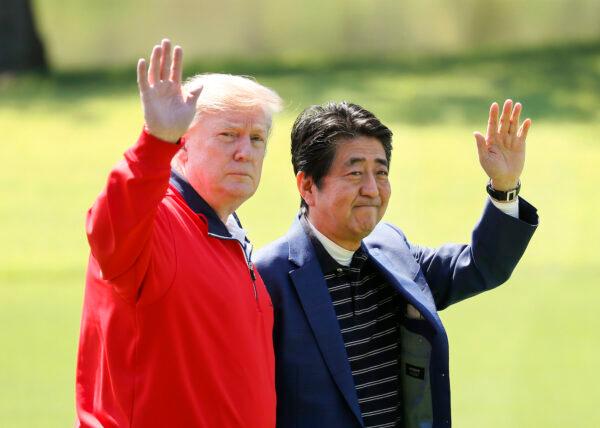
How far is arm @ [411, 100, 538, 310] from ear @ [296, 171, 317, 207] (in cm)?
38

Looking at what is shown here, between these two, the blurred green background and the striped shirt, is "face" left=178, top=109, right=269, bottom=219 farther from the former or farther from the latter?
the blurred green background

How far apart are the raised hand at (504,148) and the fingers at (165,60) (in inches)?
37.9

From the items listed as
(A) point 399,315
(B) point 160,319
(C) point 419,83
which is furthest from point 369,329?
(C) point 419,83

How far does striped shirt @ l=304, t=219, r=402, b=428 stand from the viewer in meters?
3.02

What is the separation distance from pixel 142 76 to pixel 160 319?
0.51 m

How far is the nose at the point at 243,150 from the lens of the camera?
289cm

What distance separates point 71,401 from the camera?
6020 mm

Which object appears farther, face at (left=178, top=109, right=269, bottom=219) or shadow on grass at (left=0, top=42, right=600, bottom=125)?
shadow on grass at (left=0, top=42, right=600, bottom=125)

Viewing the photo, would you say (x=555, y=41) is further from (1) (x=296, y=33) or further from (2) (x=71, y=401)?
(2) (x=71, y=401)

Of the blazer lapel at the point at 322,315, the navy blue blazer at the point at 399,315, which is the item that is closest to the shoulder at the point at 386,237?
the navy blue blazer at the point at 399,315

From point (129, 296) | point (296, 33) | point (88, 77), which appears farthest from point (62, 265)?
point (129, 296)

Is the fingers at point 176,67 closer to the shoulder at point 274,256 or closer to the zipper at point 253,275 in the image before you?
the zipper at point 253,275

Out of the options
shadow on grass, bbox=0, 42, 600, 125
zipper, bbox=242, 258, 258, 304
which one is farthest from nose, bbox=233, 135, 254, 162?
shadow on grass, bbox=0, 42, 600, 125

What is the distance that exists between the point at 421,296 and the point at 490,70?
10.9m
